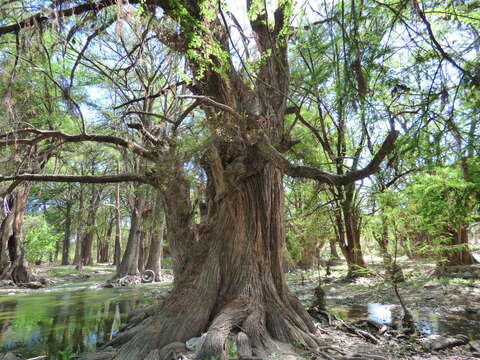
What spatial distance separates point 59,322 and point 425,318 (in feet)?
29.9

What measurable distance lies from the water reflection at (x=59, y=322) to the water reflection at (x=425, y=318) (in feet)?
19.6

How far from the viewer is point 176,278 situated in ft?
19.7

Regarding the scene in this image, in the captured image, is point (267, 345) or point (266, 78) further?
point (266, 78)

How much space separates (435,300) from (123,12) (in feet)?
33.2

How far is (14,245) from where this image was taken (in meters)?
17.2

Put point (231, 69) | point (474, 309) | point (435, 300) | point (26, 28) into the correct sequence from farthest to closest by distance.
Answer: point (435, 300), point (474, 309), point (231, 69), point (26, 28)

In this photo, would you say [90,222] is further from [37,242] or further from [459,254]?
[459,254]

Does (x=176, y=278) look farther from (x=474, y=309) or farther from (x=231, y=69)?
(x=474, y=309)

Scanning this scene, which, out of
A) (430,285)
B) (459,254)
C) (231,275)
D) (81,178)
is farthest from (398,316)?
(81,178)

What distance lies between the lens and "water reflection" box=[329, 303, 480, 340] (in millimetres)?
6328

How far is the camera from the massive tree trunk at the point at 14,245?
54.6ft

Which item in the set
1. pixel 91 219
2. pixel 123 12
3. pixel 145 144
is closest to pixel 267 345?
pixel 123 12

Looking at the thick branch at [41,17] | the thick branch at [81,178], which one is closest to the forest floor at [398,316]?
the thick branch at [81,178]

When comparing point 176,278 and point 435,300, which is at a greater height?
point 176,278
